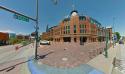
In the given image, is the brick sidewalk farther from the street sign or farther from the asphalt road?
the street sign

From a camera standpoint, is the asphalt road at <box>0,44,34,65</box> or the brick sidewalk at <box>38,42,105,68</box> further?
the asphalt road at <box>0,44,34,65</box>

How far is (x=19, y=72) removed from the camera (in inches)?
376

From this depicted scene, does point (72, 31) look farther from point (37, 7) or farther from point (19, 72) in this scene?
point (19, 72)

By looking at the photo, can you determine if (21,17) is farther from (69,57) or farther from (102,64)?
(102,64)

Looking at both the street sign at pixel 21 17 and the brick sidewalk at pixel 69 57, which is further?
the brick sidewalk at pixel 69 57

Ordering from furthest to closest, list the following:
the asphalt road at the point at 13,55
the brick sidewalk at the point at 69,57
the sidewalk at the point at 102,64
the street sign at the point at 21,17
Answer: the asphalt road at the point at 13,55, the brick sidewalk at the point at 69,57, the street sign at the point at 21,17, the sidewalk at the point at 102,64

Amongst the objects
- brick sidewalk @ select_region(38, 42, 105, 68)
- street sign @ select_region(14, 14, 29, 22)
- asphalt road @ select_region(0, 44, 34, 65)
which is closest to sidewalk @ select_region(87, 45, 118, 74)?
brick sidewalk @ select_region(38, 42, 105, 68)

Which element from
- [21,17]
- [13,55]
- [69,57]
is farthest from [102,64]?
[13,55]

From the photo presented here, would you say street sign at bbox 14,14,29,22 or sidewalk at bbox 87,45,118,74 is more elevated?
street sign at bbox 14,14,29,22

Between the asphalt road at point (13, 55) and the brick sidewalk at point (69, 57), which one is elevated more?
the brick sidewalk at point (69, 57)

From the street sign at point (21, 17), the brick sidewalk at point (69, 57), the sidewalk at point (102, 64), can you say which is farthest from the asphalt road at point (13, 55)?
the sidewalk at point (102, 64)

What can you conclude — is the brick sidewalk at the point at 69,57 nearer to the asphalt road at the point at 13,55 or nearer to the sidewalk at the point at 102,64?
the sidewalk at the point at 102,64

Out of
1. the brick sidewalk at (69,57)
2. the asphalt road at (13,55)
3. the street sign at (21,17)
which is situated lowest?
the asphalt road at (13,55)

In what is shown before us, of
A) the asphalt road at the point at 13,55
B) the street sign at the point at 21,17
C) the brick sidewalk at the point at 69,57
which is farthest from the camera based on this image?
the asphalt road at the point at 13,55
